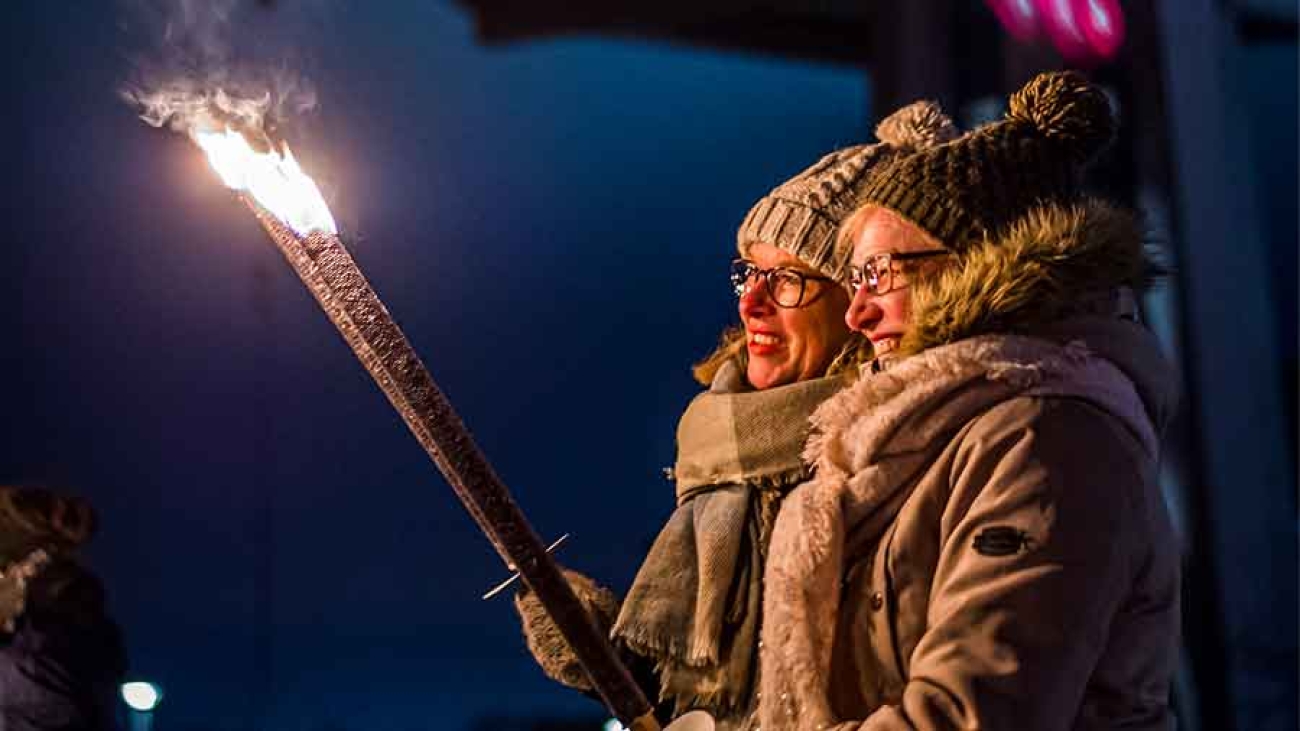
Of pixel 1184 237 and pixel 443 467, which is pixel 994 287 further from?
pixel 1184 237

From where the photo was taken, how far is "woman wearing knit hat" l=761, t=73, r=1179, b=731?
4.89ft

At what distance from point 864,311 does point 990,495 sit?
397 millimetres

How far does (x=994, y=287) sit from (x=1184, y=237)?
4.55 meters

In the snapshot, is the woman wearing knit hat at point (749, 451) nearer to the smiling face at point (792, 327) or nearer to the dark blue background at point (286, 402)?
the smiling face at point (792, 327)

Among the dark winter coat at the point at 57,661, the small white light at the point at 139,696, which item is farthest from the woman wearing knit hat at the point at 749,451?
the small white light at the point at 139,696

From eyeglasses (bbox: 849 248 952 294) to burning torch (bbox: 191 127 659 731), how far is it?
21.3 inches

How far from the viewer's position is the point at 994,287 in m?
1.70

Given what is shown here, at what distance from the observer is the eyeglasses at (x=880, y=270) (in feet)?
6.06

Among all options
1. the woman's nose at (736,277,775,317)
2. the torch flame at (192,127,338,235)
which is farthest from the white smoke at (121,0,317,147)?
the woman's nose at (736,277,775,317)

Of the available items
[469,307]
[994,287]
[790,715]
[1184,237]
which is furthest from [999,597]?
[469,307]

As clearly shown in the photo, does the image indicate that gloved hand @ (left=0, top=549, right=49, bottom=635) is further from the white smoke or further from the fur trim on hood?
the fur trim on hood

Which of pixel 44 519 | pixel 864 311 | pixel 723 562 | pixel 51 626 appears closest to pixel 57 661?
pixel 51 626

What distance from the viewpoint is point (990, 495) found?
61.1 inches

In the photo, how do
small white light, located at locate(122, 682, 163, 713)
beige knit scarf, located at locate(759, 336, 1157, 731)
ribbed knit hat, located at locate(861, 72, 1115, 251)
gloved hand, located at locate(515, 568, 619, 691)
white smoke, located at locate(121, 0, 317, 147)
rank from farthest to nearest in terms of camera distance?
small white light, located at locate(122, 682, 163, 713)
gloved hand, located at locate(515, 568, 619, 691)
white smoke, located at locate(121, 0, 317, 147)
ribbed knit hat, located at locate(861, 72, 1115, 251)
beige knit scarf, located at locate(759, 336, 1157, 731)
